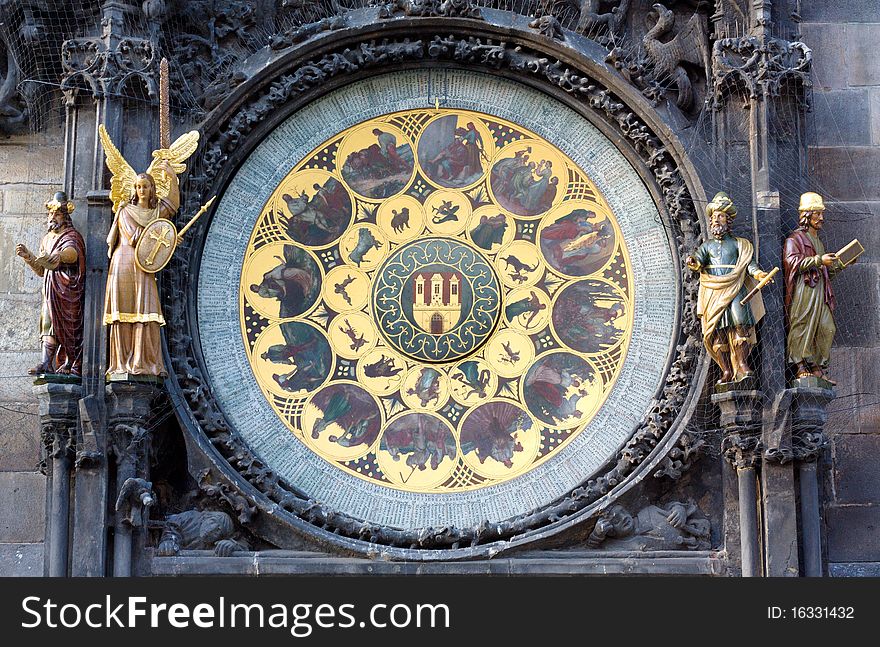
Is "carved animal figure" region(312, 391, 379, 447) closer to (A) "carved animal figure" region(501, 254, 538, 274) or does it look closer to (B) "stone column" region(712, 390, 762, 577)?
(A) "carved animal figure" region(501, 254, 538, 274)

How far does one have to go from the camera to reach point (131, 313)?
1337 cm

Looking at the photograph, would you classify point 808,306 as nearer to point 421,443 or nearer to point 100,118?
point 421,443

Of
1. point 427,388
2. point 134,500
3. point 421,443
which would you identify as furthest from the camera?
point 427,388

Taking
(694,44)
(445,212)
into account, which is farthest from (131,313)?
(694,44)

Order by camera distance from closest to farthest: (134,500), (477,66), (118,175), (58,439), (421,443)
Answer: (134,500)
(58,439)
(118,175)
(421,443)
(477,66)

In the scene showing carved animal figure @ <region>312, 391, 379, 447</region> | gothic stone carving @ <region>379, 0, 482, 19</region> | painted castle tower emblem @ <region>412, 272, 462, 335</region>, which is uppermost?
gothic stone carving @ <region>379, 0, 482, 19</region>

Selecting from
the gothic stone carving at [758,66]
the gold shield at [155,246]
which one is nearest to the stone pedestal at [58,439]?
the gold shield at [155,246]

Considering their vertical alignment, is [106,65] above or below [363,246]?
above

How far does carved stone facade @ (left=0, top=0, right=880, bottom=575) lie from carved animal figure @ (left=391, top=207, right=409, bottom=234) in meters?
0.92

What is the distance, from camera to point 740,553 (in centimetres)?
1330

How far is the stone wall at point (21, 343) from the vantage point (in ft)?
45.1

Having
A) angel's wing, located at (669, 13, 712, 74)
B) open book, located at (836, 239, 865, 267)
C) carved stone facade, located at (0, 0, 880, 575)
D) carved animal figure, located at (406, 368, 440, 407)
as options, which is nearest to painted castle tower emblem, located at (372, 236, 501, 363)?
carved animal figure, located at (406, 368, 440, 407)

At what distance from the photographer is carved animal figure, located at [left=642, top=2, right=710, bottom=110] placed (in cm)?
1416

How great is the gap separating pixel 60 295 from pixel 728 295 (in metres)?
4.08
